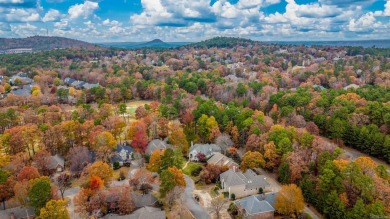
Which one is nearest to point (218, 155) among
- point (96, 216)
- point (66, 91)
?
point (96, 216)

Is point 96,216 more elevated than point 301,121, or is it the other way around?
point 301,121

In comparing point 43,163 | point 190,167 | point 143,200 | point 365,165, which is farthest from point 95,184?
point 365,165

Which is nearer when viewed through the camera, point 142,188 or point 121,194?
point 121,194

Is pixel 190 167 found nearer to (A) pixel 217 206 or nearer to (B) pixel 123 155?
(B) pixel 123 155

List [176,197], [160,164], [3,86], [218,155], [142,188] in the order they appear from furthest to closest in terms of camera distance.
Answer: [3,86] < [218,155] < [160,164] < [142,188] < [176,197]

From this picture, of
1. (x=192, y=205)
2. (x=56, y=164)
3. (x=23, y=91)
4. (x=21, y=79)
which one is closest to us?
(x=192, y=205)

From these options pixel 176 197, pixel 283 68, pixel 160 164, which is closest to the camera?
pixel 176 197

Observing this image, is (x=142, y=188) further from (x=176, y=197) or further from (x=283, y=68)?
(x=283, y=68)
